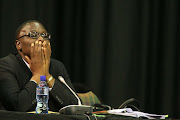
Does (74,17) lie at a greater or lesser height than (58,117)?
greater

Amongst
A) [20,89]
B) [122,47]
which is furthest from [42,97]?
[122,47]

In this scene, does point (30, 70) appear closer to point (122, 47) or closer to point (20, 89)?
point (20, 89)

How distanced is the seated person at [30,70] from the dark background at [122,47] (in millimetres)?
1338

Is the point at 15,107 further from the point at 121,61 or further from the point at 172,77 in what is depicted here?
the point at 172,77

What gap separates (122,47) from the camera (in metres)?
3.43

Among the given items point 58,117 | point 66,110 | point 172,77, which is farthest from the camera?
point 172,77

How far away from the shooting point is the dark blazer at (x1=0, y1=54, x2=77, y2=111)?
5.61 ft

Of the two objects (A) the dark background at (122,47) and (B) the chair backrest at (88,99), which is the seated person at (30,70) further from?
(A) the dark background at (122,47)

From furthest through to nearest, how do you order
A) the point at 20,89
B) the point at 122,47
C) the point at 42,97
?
the point at 122,47 < the point at 20,89 < the point at 42,97

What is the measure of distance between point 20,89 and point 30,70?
0.15 meters

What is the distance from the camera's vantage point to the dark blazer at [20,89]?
1709 mm

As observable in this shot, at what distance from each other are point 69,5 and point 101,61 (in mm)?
747

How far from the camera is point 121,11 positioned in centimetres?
346

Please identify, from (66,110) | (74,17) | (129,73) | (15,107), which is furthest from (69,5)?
(66,110)
